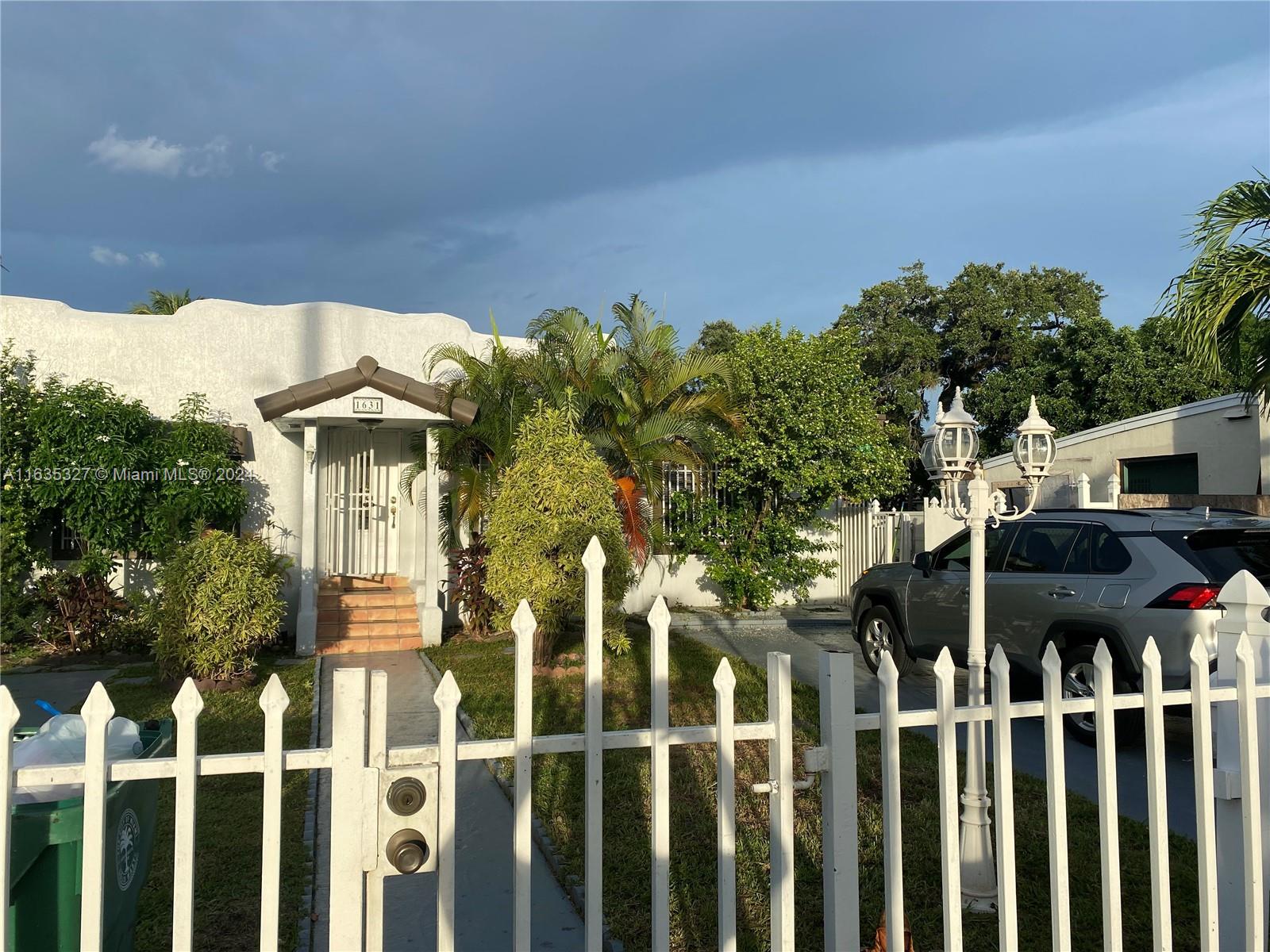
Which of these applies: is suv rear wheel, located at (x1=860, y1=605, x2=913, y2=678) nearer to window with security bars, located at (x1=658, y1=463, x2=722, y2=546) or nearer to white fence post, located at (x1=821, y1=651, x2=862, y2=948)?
window with security bars, located at (x1=658, y1=463, x2=722, y2=546)

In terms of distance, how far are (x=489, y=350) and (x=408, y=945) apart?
35.6ft

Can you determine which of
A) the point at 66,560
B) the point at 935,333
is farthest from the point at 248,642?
the point at 935,333

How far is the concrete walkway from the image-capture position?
386cm

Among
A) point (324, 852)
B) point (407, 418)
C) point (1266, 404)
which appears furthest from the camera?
point (407, 418)

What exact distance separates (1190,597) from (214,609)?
815 centimetres

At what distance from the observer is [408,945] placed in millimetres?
3797

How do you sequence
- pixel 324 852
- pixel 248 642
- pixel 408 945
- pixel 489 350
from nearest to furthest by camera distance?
pixel 408 945 < pixel 324 852 < pixel 248 642 < pixel 489 350

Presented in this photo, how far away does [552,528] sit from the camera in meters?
8.88

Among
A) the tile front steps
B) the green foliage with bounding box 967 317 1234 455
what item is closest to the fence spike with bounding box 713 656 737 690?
the tile front steps

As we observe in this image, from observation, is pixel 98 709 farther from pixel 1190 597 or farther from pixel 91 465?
pixel 91 465

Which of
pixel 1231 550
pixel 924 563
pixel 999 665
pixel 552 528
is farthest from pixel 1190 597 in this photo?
pixel 552 528

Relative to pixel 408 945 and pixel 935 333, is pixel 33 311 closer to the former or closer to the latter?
pixel 408 945

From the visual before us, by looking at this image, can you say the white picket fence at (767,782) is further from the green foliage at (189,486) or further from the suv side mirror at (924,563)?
the green foliage at (189,486)

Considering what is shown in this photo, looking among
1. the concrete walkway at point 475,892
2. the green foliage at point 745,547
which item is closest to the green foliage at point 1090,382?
the green foliage at point 745,547
